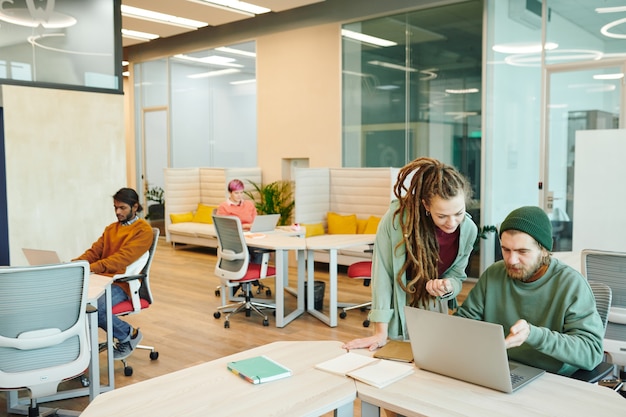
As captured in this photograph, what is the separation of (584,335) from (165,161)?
1133cm

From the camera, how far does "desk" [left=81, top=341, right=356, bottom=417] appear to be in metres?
1.90

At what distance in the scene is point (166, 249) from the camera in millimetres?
11062

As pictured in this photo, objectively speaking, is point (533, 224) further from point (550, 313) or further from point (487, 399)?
point (487, 399)

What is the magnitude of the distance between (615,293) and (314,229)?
209 inches

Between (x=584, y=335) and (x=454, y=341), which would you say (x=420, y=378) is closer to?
(x=454, y=341)

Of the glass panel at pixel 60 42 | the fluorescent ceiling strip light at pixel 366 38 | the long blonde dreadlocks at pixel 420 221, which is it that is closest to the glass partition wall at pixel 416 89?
the fluorescent ceiling strip light at pixel 366 38

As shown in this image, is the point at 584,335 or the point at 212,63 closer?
the point at 584,335

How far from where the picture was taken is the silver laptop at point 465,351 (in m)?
1.93

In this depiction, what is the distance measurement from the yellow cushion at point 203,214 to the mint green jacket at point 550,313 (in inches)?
349

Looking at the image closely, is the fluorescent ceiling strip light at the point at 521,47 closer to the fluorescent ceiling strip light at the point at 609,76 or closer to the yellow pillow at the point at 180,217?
the fluorescent ceiling strip light at the point at 609,76

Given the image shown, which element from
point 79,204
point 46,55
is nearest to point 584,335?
point 79,204

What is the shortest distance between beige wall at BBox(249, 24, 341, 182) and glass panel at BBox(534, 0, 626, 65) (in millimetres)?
3164

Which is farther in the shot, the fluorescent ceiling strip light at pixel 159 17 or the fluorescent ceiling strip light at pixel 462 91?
the fluorescent ceiling strip light at pixel 159 17

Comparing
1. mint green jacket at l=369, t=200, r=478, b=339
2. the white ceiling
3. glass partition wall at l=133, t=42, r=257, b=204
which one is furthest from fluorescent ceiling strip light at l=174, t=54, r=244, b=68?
mint green jacket at l=369, t=200, r=478, b=339
